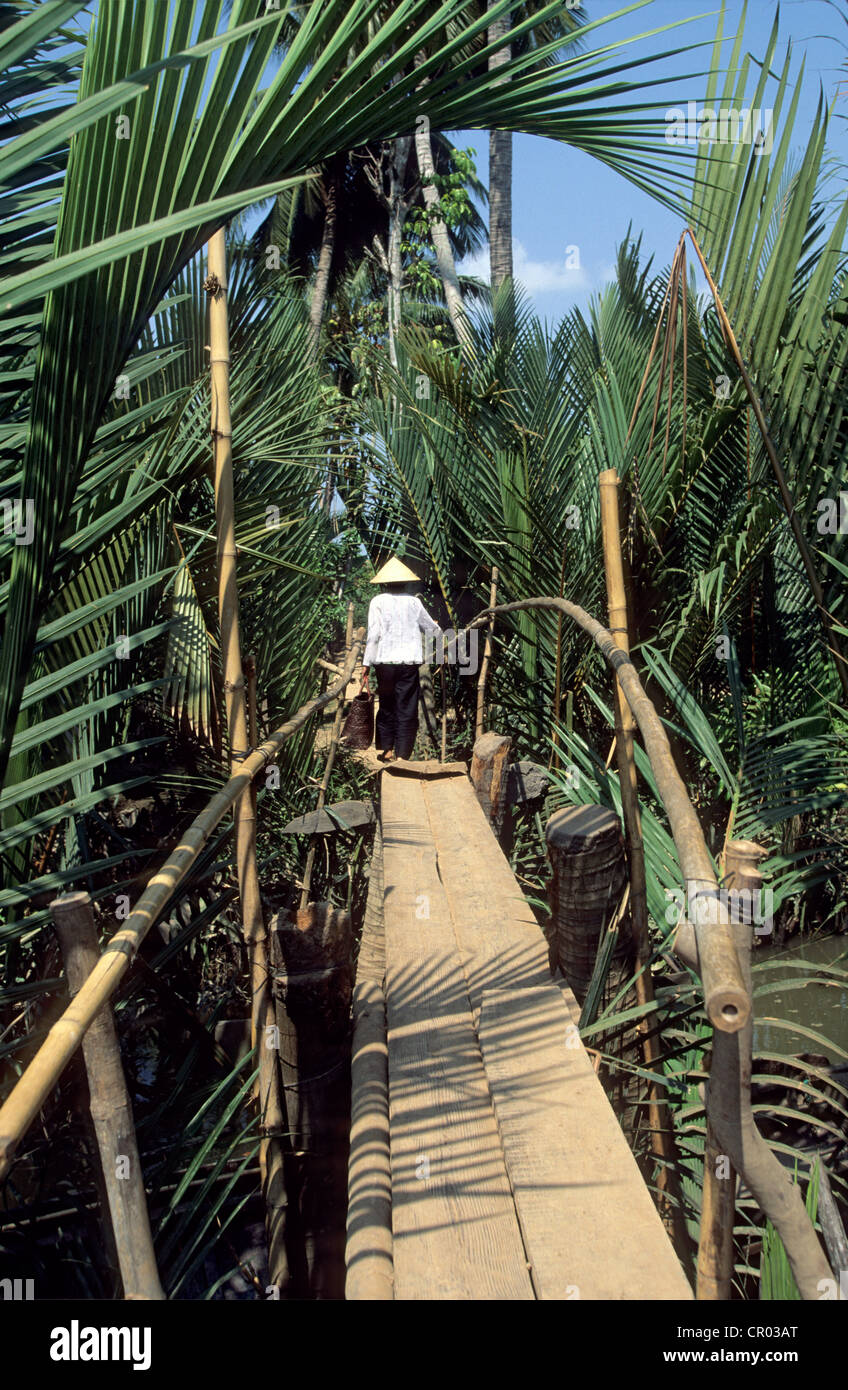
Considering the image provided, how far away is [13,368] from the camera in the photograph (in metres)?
1.68

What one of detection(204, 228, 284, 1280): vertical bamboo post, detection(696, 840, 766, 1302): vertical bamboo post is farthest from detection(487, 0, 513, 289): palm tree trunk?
detection(696, 840, 766, 1302): vertical bamboo post

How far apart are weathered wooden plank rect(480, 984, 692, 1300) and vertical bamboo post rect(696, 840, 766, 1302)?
0.10m

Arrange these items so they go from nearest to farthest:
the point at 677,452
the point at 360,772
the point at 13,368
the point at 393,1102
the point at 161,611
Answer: the point at 13,368, the point at 393,1102, the point at 161,611, the point at 677,452, the point at 360,772

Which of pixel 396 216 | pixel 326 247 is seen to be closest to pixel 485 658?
pixel 396 216

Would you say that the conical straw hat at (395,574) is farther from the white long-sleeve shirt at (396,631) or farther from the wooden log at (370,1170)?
the wooden log at (370,1170)

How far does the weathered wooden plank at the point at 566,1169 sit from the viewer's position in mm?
1307

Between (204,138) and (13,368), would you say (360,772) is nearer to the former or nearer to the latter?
(13,368)

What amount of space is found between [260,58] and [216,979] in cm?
429

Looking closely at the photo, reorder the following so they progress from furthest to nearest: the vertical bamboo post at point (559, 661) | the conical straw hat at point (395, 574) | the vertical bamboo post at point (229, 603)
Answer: the conical straw hat at point (395, 574) → the vertical bamboo post at point (559, 661) → the vertical bamboo post at point (229, 603)

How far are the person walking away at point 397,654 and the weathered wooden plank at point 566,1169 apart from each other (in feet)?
11.1

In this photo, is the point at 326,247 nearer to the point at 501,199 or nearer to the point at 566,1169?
the point at 501,199

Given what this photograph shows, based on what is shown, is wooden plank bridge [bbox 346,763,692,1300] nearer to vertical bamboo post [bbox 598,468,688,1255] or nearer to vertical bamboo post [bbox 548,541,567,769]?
vertical bamboo post [bbox 598,468,688,1255]

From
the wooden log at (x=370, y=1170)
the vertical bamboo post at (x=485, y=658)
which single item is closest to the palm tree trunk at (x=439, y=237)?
the vertical bamboo post at (x=485, y=658)
